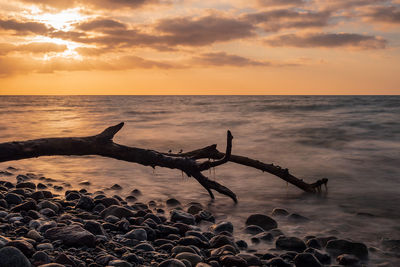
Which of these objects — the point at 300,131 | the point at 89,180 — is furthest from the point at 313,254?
the point at 300,131

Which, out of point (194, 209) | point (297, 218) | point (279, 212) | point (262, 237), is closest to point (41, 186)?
point (194, 209)

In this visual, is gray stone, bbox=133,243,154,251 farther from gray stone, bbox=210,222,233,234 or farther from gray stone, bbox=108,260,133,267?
gray stone, bbox=210,222,233,234

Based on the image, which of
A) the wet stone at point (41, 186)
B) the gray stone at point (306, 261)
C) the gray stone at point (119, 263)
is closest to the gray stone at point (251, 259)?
the gray stone at point (306, 261)

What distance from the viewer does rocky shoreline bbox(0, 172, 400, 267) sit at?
320cm

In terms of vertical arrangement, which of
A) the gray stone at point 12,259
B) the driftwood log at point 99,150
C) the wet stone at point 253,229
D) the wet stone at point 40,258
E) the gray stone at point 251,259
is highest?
the driftwood log at point 99,150

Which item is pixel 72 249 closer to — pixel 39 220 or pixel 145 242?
pixel 145 242

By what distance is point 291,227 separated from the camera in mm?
4996

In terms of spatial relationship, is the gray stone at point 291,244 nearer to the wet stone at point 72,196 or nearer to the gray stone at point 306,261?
the gray stone at point 306,261

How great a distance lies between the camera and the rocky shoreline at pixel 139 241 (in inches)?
126

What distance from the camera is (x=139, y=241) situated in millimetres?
3826

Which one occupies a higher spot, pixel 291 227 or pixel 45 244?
pixel 45 244

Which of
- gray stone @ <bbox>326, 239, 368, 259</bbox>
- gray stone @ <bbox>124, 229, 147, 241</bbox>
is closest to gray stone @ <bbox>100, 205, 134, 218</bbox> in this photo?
gray stone @ <bbox>124, 229, 147, 241</bbox>

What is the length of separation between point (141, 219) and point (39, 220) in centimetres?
119

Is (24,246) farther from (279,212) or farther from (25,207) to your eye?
(279,212)
